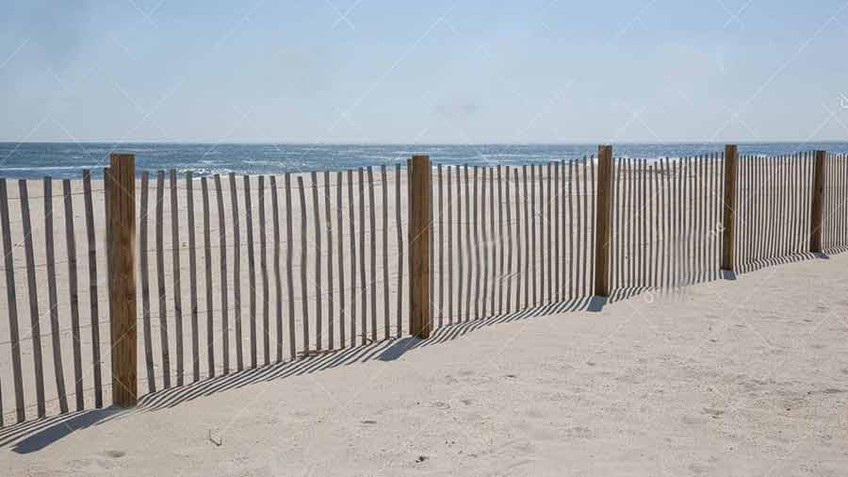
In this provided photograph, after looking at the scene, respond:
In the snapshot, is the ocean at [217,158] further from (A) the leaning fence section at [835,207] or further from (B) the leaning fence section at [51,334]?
(A) the leaning fence section at [835,207]

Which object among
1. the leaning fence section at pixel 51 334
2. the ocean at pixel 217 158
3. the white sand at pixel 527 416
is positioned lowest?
the white sand at pixel 527 416

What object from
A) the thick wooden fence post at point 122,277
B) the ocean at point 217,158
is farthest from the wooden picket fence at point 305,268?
the ocean at point 217,158

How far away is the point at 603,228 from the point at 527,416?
3.88m

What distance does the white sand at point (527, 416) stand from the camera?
13.4ft

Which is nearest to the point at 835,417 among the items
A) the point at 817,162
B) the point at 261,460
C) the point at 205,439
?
the point at 261,460

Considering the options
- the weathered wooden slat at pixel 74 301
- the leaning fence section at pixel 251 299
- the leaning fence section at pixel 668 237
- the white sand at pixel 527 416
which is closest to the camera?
the white sand at pixel 527 416

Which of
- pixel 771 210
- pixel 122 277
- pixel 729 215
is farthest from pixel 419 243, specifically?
pixel 771 210

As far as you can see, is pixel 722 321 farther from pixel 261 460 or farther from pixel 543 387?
pixel 261 460

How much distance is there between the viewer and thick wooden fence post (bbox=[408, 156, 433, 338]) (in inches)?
258

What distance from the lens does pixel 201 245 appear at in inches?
444

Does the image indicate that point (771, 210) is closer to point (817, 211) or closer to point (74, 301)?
point (817, 211)

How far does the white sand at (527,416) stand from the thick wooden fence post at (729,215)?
2.96 m

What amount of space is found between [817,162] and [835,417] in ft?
24.8

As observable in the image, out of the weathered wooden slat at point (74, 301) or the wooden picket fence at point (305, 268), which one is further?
the wooden picket fence at point (305, 268)
